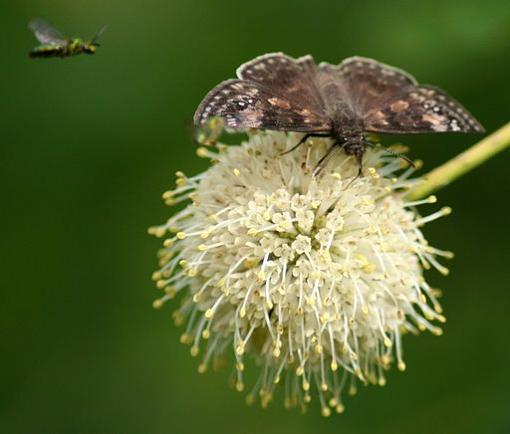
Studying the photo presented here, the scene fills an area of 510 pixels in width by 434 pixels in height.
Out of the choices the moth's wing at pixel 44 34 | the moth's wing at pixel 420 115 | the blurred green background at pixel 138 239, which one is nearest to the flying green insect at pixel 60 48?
the moth's wing at pixel 44 34

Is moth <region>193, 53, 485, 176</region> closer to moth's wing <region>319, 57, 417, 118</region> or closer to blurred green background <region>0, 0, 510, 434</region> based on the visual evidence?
moth's wing <region>319, 57, 417, 118</region>

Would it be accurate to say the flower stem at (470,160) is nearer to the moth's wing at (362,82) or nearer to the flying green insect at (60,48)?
the moth's wing at (362,82)

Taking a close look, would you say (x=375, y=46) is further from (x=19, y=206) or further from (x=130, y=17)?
(x=19, y=206)

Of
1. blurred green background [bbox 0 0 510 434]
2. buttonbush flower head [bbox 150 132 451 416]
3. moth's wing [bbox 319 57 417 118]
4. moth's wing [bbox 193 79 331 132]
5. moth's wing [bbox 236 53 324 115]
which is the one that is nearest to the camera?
moth's wing [bbox 193 79 331 132]

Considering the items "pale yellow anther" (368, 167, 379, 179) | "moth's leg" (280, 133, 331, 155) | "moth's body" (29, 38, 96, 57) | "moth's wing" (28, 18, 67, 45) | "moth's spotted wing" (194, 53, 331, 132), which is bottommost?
"pale yellow anther" (368, 167, 379, 179)

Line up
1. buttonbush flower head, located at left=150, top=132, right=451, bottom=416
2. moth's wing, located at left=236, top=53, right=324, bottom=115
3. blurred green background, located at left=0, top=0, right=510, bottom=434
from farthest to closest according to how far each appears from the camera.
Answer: blurred green background, located at left=0, top=0, right=510, bottom=434, moth's wing, located at left=236, top=53, right=324, bottom=115, buttonbush flower head, located at left=150, top=132, right=451, bottom=416

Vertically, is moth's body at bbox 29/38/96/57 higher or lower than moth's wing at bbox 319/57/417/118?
higher

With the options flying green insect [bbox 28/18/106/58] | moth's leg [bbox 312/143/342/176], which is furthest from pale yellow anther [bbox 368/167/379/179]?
flying green insect [bbox 28/18/106/58]

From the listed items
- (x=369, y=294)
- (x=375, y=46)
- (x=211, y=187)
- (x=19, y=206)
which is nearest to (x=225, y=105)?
(x=211, y=187)
